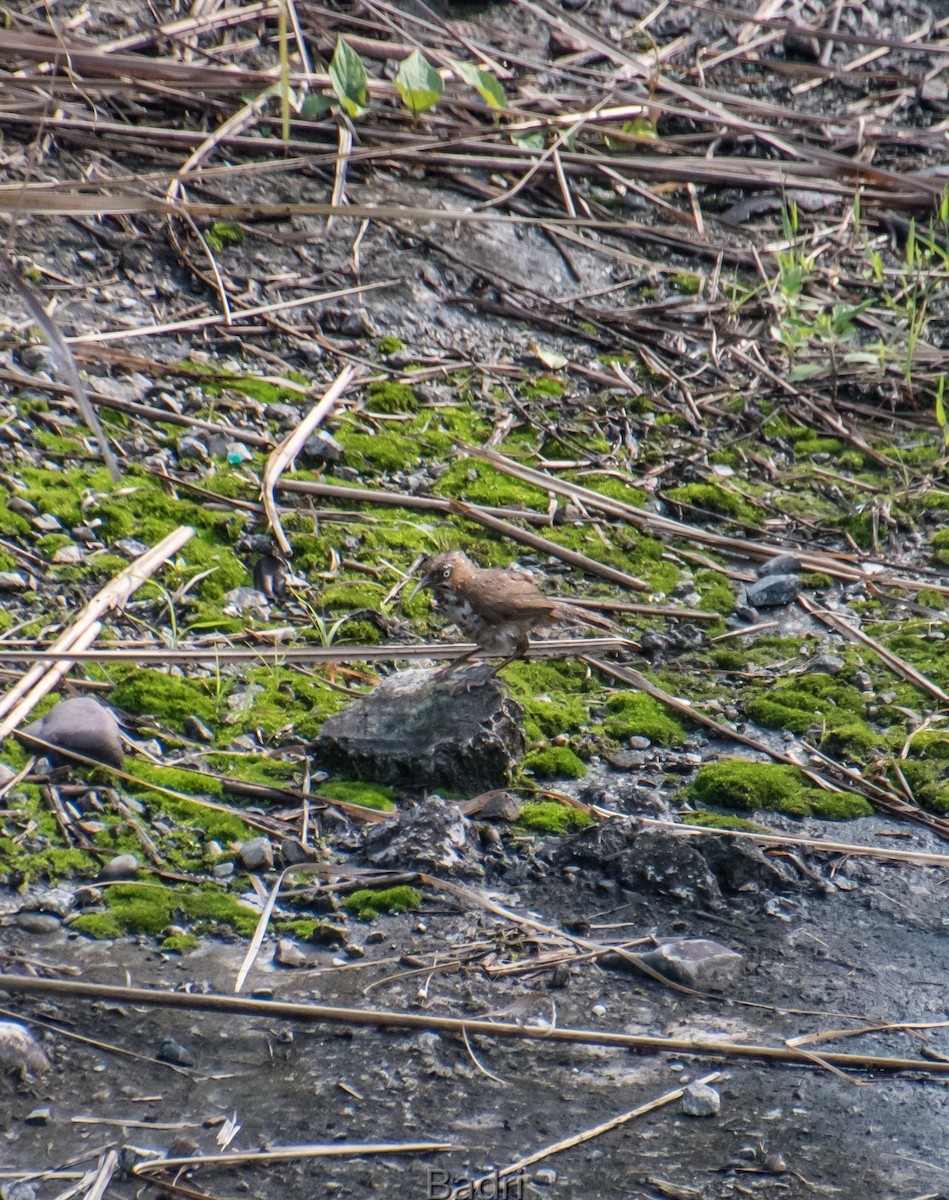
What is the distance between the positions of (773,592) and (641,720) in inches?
48.7

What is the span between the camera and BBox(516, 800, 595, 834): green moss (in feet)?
13.2

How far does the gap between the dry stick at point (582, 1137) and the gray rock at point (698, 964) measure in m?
0.36

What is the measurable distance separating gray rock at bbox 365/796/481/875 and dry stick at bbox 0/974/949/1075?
0.69 m

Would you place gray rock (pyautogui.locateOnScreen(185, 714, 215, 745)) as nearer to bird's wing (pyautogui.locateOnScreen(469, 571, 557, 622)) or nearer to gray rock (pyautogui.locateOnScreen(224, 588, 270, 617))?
gray rock (pyautogui.locateOnScreen(224, 588, 270, 617))

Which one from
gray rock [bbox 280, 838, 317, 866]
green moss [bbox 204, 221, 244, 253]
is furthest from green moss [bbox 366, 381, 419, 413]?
gray rock [bbox 280, 838, 317, 866]

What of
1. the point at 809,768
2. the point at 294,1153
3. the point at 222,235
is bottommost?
the point at 809,768

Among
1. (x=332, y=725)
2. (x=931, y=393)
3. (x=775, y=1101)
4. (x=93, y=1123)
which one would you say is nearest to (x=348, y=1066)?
(x=93, y=1123)

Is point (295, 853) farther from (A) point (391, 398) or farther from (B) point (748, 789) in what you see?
(A) point (391, 398)

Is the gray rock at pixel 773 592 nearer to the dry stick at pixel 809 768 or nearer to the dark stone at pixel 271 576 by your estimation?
the dry stick at pixel 809 768

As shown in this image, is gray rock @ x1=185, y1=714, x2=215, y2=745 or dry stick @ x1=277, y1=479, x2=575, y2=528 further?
dry stick @ x1=277, y1=479, x2=575, y2=528

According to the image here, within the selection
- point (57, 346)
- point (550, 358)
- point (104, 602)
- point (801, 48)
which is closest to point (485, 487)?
point (550, 358)

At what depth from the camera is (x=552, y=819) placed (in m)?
4.04

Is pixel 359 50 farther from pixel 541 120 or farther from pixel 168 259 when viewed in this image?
pixel 168 259

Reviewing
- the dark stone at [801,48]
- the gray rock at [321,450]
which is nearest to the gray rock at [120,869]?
the gray rock at [321,450]
